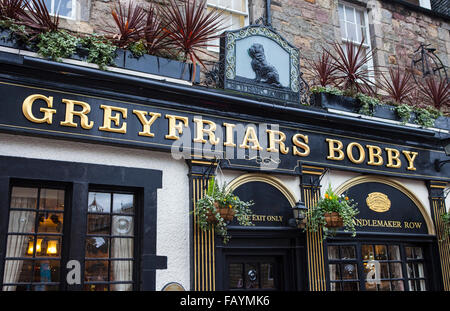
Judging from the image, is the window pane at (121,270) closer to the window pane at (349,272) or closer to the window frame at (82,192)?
the window frame at (82,192)

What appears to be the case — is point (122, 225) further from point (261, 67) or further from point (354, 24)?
point (354, 24)

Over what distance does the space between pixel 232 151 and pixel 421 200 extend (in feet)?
12.9

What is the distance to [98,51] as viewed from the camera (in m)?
6.40

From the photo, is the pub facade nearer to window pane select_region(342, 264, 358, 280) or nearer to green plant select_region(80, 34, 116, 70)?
window pane select_region(342, 264, 358, 280)

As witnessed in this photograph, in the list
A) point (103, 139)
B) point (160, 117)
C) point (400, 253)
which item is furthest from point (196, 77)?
point (400, 253)

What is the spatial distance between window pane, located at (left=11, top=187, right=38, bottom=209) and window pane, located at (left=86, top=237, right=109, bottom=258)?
0.83m

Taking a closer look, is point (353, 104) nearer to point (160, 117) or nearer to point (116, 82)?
point (160, 117)

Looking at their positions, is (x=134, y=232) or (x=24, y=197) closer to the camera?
(x=24, y=197)

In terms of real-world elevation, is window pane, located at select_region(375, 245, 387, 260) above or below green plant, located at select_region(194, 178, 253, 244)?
below

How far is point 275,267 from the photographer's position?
730 cm

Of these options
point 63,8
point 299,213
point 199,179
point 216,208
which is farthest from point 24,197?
point 299,213

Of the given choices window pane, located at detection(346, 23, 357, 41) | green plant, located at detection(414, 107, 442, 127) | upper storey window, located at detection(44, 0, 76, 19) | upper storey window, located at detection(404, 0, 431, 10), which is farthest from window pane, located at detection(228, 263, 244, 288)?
upper storey window, located at detection(404, 0, 431, 10)

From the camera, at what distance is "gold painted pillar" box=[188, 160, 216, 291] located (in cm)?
Answer: 634

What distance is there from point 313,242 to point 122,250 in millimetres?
2916
